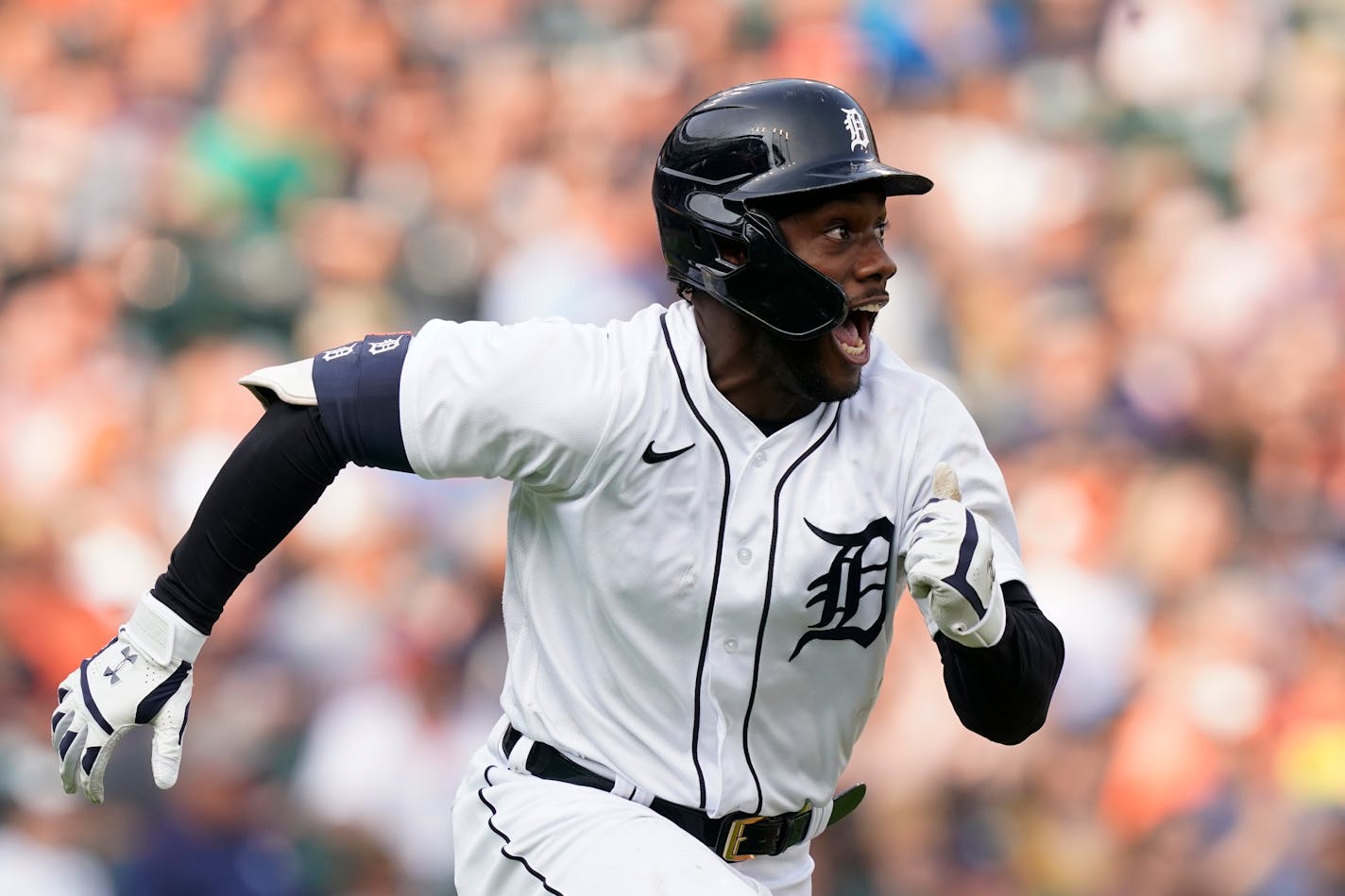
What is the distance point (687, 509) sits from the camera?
2.80m

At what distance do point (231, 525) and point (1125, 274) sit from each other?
3.93 m

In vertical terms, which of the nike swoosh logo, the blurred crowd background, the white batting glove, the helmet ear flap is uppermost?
the helmet ear flap

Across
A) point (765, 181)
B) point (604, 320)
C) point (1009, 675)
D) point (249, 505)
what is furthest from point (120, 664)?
point (604, 320)

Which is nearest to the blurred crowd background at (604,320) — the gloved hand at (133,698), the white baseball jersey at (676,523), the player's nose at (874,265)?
the gloved hand at (133,698)

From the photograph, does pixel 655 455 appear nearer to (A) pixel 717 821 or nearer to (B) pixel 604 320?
(A) pixel 717 821

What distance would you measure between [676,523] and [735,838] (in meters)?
0.54

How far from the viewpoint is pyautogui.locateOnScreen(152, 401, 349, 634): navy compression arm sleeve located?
2801 millimetres

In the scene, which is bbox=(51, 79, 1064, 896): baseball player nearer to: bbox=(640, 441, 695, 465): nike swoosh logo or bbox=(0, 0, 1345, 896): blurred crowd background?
bbox=(640, 441, 695, 465): nike swoosh logo

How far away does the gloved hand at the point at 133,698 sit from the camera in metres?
2.85

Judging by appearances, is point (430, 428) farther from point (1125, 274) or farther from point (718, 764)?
point (1125, 274)

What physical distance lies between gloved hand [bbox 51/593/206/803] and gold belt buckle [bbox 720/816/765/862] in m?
0.94

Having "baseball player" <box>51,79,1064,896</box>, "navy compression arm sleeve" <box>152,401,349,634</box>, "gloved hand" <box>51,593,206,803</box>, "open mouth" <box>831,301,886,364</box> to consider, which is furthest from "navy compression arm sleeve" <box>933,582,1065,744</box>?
"gloved hand" <box>51,593,206,803</box>

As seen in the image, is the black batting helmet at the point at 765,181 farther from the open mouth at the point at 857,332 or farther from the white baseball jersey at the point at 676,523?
the white baseball jersey at the point at 676,523

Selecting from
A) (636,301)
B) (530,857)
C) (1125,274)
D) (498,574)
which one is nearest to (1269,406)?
(1125,274)
